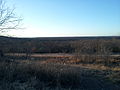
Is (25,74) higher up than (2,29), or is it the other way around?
(2,29)

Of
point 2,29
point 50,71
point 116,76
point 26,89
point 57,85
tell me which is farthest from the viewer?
point 2,29

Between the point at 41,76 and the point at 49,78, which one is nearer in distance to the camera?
the point at 49,78

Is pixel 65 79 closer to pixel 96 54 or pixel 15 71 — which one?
pixel 15 71

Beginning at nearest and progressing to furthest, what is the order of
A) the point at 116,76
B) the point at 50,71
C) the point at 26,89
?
the point at 26,89 < the point at 50,71 < the point at 116,76

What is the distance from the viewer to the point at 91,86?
10.4m

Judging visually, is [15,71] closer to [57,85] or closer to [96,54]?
[57,85]

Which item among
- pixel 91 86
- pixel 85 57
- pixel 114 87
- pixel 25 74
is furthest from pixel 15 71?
pixel 85 57

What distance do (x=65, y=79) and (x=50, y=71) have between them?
84 cm

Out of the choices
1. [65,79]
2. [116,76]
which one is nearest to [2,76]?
[65,79]

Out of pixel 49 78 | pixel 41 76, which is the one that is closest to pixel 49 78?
pixel 49 78

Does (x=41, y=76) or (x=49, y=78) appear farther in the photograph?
(x=41, y=76)

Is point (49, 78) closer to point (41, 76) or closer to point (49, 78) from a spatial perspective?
point (49, 78)

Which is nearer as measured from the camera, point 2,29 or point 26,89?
point 26,89

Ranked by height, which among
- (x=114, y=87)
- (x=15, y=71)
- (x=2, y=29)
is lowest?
(x=114, y=87)
